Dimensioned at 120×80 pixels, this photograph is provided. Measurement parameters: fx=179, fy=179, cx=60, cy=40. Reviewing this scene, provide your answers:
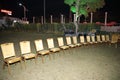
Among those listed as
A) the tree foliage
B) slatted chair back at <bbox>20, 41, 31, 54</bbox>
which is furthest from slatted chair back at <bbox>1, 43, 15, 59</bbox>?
the tree foliage

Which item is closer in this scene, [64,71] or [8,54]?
[8,54]

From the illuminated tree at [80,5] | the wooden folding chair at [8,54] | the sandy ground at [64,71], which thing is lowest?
the sandy ground at [64,71]

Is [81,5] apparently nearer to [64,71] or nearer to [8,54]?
[64,71]

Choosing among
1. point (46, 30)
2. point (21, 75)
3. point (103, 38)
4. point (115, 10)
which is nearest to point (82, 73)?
point (21, 75)

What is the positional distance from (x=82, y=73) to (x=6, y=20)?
3902cm

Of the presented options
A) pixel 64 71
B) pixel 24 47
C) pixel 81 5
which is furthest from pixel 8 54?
pixel 81 5

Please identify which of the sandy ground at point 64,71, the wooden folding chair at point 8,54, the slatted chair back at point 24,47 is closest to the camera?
the sandy ground at point 64,71

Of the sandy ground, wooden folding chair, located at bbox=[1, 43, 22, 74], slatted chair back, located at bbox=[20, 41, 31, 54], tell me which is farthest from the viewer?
slatted chair back, located at bbox=[20, 41, 31, 54]

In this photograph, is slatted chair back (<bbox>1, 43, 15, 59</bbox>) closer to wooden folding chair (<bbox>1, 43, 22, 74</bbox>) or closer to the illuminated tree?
wooden folding chair (<bbox>1, 43, 22, 74</bbox>)

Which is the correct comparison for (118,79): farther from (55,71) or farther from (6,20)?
(6,20)

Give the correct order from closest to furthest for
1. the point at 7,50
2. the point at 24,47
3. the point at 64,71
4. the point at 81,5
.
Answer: the point at 7,50 < the point at 64,71 < the point at 24,47 < the point at 81,5

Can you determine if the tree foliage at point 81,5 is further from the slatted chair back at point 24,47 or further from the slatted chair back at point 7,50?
the slatted chair back at point 7,50

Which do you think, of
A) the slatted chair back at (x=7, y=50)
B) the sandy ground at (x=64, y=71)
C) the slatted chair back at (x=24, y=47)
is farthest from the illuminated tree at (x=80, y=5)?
the slatted chair back at (x=7, y=50)

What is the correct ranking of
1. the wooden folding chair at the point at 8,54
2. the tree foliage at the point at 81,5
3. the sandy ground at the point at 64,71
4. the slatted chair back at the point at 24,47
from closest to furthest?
1. the sandy ground at the point at 64,71
2. the wooden folding chair at the point at 8,54
3. the slatted chair back at the point at 24,47
4. the tree foliage at the point at 81,5
